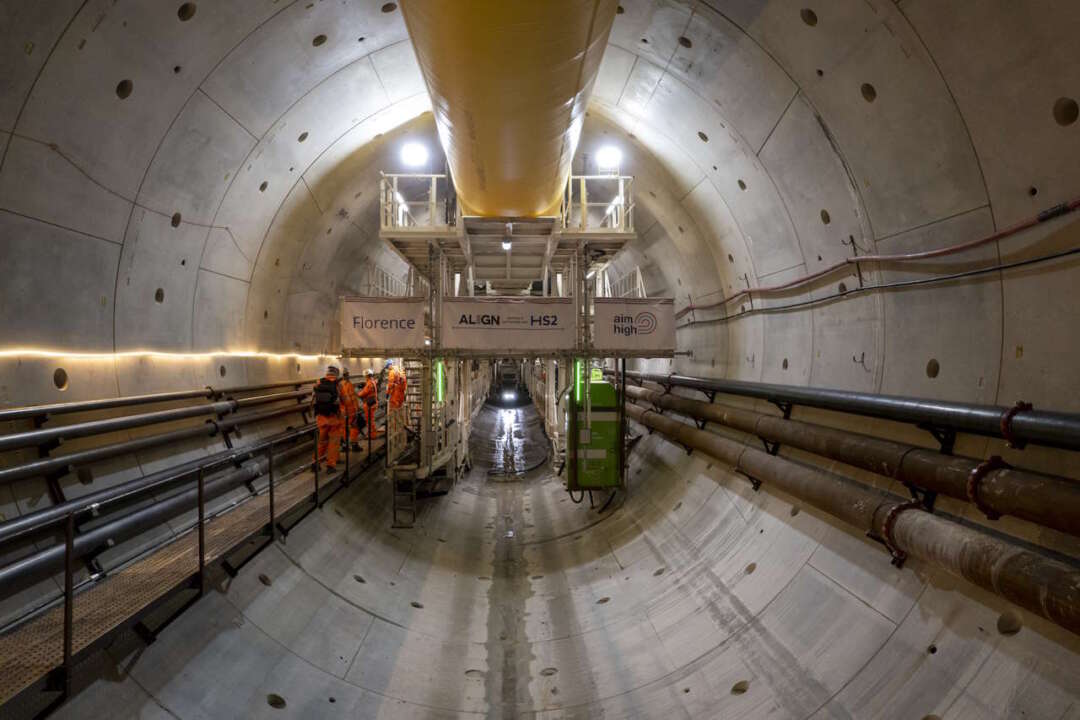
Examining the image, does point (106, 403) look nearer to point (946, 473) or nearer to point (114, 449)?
point (114, 449)

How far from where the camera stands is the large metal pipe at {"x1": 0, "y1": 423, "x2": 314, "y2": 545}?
2.89m

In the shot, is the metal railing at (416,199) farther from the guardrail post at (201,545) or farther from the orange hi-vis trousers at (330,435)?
the guardrail post at (201,545)

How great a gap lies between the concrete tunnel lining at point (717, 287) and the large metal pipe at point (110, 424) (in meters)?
0.31

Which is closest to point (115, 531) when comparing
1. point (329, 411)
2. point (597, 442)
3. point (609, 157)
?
point (329, 411)

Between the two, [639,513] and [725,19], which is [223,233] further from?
[639,513]

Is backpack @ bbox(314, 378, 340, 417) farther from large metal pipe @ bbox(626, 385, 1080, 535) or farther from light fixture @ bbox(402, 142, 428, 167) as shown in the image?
large metal pipe @ bbox(626, 385, 1080, 535)

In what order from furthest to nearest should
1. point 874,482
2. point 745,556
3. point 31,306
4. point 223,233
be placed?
point 223,233 → point 745,556 → point 874,482 → point 31,306

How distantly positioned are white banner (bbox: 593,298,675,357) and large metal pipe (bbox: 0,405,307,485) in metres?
5.05

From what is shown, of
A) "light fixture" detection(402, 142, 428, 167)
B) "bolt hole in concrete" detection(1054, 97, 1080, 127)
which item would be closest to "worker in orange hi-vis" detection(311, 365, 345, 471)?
"light fixture" detection(402, 142, 428, 167)

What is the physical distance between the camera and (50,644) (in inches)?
121

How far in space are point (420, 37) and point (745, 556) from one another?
596 cm

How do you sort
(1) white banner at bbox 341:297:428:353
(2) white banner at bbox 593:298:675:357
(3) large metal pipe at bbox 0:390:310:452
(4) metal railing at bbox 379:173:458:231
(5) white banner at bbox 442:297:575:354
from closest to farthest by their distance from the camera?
1. (3) large metal pipe at bbox 0:390:310:452
2. (1) white banner at bbox 341:297:428:353
3. (5) white banner at bbox 442:297:575:354
4. (2) white banner at bbox 593:298:675:357
5. (4) metal railing at bbox 379:173:458:231

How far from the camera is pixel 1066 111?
295 cm

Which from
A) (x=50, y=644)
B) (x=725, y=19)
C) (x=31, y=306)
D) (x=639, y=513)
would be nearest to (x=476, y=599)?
(x=639, y=513)
